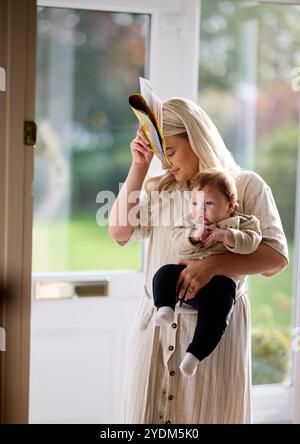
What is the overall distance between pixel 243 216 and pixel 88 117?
3.74 ft

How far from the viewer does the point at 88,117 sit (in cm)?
247

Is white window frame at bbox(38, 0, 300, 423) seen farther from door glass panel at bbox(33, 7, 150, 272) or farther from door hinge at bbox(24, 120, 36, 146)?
door hinge at bbox(24, 120, 36, 146)

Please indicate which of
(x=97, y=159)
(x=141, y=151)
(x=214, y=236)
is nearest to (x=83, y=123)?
(x=97, y=159)

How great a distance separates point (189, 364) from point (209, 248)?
29 centimetres

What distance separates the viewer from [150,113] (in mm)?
1534

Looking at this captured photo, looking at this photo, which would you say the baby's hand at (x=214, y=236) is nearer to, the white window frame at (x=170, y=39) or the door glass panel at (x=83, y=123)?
the door glass panel at (x=83, y=123)

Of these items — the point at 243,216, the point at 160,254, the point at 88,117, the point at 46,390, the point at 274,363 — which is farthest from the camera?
the point at 274,363

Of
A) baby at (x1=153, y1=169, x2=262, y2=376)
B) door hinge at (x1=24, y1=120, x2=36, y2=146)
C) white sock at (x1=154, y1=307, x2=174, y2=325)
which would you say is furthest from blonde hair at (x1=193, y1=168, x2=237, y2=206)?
door hinge at (x1=24, y1=120, x2=36, y2=146)

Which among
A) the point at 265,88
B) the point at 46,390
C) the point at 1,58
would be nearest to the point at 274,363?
the point at 46,390

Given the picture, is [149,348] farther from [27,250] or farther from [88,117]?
[88,117]

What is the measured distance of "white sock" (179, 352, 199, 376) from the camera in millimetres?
1471

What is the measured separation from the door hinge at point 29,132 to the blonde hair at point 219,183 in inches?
17.5

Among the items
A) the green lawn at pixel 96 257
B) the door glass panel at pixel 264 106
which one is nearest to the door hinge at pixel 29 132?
the green lawn at pixel 96 257

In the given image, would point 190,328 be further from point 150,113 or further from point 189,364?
point 150,113
